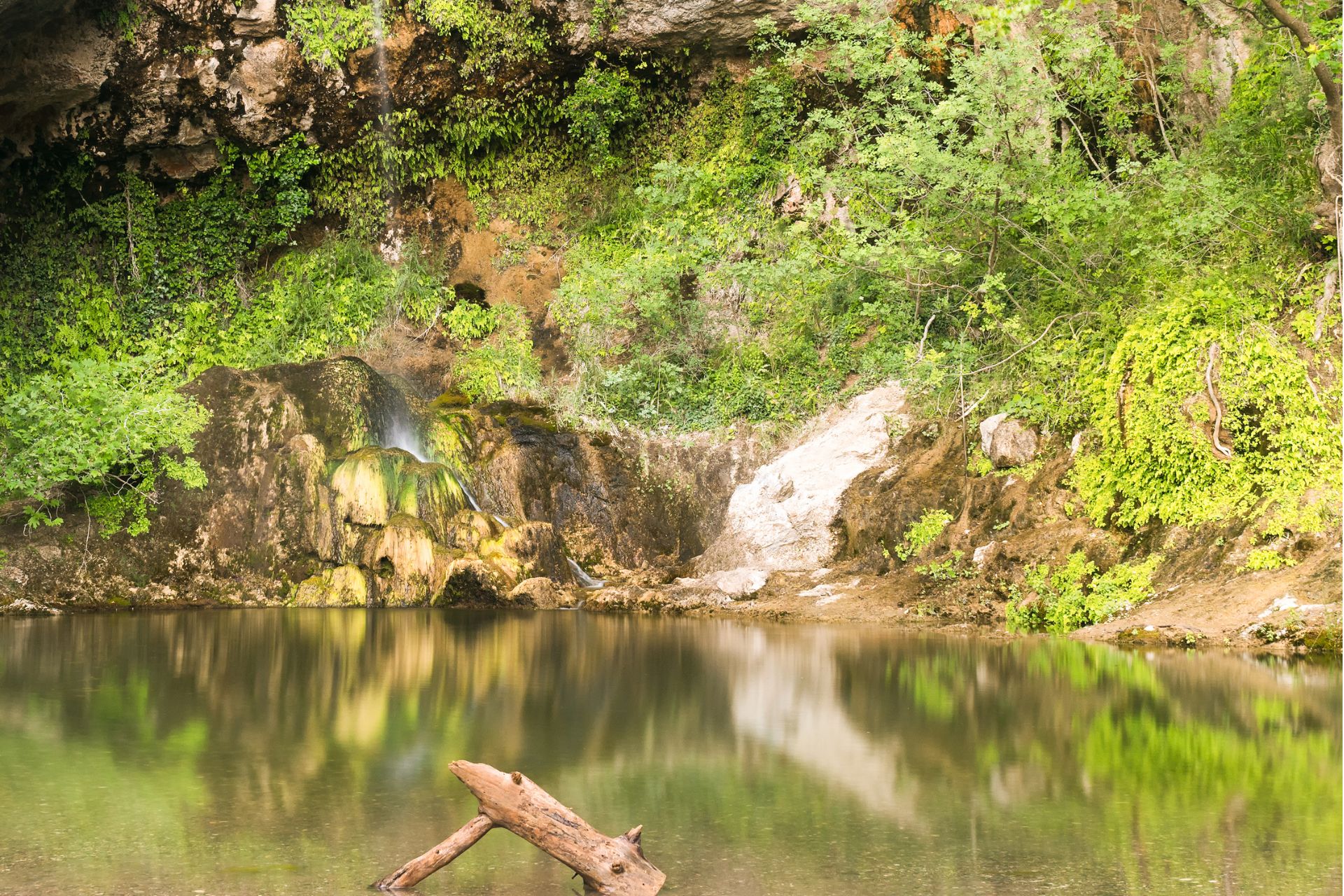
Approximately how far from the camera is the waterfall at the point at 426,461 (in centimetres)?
1616

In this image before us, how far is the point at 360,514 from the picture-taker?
1555 cm

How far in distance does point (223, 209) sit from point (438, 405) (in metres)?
5.80

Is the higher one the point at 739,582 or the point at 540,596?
the point at 739,582

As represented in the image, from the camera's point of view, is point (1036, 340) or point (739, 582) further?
point (739, 582)

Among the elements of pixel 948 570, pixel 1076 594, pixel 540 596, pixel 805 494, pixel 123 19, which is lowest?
pixel 540 596

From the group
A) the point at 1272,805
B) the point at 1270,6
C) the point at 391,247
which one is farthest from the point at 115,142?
the point at 1272,805

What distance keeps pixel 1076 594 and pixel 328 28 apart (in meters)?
15.1

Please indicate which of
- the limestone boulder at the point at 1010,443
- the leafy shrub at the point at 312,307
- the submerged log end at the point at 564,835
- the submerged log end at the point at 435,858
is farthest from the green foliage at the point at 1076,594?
the leafy shrub at the point at 312,307

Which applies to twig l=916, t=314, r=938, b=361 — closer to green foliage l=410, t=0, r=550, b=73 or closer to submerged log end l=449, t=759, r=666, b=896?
green foliage l=410, t=0, r=550, b=73

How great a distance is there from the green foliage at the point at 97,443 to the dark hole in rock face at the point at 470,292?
6.45m

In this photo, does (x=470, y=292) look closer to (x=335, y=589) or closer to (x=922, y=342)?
(x=335, y=589)

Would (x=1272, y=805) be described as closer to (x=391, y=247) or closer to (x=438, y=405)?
(x=438, y=405)

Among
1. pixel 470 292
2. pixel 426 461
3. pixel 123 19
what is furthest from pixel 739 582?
pixel 123 19

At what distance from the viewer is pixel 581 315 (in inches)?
773
